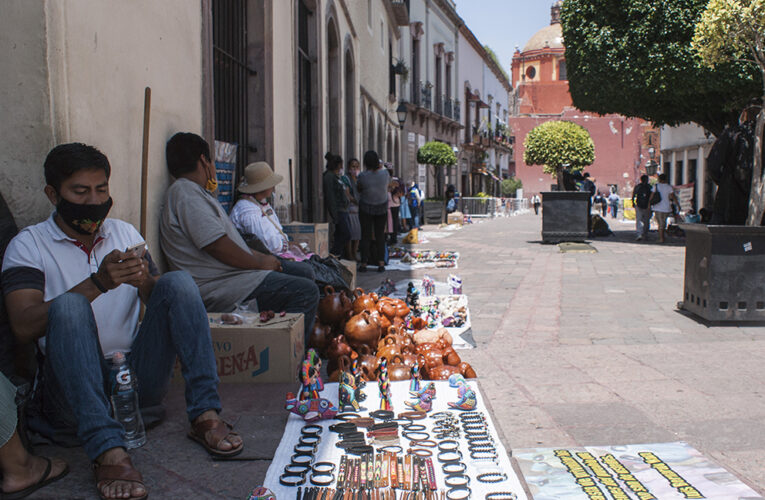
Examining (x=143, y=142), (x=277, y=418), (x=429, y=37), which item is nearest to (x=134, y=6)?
(x=143, y=142)

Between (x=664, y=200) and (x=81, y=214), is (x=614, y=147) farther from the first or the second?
(x=81, y=214)

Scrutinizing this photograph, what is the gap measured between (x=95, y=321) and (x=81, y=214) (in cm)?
45

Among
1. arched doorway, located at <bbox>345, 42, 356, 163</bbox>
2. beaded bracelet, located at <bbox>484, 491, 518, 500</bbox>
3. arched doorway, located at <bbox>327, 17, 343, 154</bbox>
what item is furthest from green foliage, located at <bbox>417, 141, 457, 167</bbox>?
beaded bracelet, located at <bbox>484, 491, 518, 500</bbox>

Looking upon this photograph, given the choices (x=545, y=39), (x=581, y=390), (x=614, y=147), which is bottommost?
(x=581, y=390)

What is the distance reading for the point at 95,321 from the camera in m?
2.63

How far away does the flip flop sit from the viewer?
2357 millimetres

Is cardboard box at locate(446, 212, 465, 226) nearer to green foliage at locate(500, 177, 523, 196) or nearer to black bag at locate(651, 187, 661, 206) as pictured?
black bag at locate(651, 187, 661, 206)

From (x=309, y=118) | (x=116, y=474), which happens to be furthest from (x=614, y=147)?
(x=116, y=474)

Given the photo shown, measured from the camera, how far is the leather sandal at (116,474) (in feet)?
7.84

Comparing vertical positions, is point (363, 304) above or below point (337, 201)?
below

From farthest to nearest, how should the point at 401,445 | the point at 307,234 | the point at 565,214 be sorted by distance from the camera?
the point at 565,214 → the point at 307,234 → the point at 401,445

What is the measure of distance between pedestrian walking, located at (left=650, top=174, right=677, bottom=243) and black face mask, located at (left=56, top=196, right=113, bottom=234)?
14377 millimetres

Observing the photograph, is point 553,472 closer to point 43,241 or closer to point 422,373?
point 422,373

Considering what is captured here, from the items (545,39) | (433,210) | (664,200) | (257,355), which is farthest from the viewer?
(545,39)
